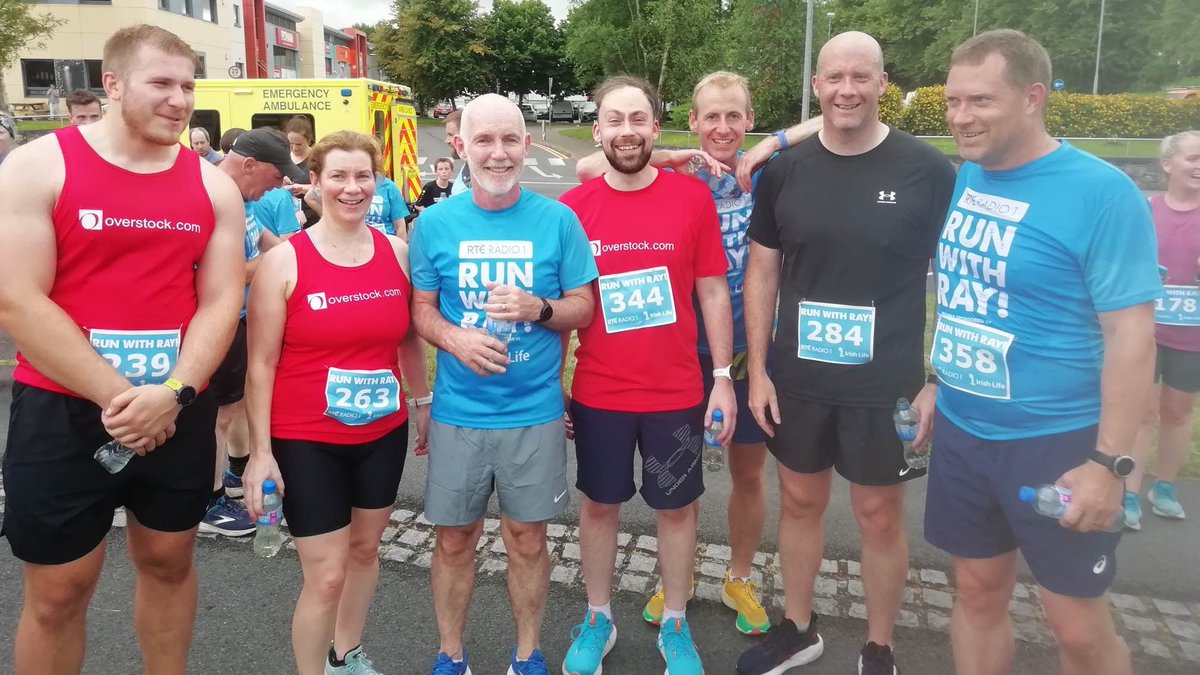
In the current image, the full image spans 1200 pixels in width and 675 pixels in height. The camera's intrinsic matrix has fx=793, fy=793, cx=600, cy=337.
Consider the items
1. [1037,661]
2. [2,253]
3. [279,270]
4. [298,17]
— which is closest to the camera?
[2,253]

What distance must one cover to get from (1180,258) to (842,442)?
9.07ft

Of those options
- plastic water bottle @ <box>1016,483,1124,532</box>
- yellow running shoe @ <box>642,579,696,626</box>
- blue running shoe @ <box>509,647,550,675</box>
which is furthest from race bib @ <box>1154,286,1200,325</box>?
blue running shoe @ <box>509,647,550,675</box>

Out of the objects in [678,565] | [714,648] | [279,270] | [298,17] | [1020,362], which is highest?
[298,17]

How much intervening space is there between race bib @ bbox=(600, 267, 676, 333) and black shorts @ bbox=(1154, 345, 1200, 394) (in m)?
3.00

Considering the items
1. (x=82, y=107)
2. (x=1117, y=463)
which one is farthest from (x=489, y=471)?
(x=82, y=107)

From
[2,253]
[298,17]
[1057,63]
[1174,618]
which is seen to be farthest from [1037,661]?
[298,17]

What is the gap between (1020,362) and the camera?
7.68 feet

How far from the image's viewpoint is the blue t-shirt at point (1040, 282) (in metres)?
2.14

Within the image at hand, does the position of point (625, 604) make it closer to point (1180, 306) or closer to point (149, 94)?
point (149, 94)

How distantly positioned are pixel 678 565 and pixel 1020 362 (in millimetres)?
1468

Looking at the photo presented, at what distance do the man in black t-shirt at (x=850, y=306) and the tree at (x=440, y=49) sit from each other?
2398 inches

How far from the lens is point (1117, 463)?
6.98 feet

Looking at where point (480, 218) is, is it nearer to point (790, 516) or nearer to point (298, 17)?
point (790, 516)

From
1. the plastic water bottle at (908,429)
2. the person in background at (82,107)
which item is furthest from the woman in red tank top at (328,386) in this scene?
the person in background at (82,107)
